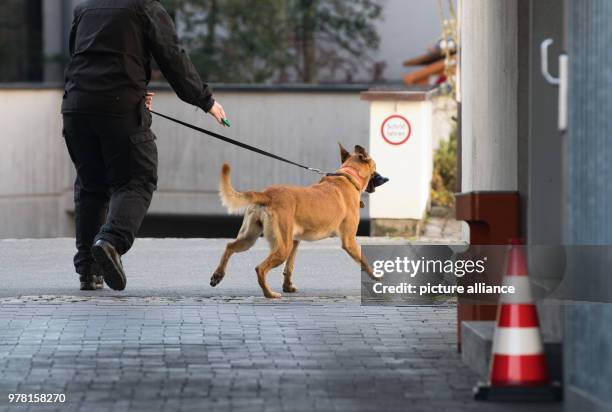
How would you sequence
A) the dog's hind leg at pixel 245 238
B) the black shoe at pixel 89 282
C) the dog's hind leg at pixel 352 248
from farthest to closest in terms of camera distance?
the dog's hind leg at pixel 352 248 < the black shoe at pixel 89 282 < the dog's hind leg at pixel 245 238

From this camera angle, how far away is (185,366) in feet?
23.7

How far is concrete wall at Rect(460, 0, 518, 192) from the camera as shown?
7.43 meters

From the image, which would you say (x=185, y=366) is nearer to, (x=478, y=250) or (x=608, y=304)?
(x=478, y=250)

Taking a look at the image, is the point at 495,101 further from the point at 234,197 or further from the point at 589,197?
the point at 234,197

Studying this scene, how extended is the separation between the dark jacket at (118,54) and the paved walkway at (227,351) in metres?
1.22

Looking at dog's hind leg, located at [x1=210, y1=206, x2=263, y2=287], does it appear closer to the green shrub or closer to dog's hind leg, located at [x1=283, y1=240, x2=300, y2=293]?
dog's hind leg, located at [x1=283, y1=240, x2=300, y2=293]

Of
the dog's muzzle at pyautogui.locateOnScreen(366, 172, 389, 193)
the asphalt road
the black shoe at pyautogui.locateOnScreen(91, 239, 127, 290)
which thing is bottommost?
the asphalt road

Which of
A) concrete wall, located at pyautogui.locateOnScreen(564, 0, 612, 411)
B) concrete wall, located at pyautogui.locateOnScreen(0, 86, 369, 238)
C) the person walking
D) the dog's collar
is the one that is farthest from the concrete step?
concrete wall, located at pyautogui.locateOnScreen(0, 86, 369, 238)

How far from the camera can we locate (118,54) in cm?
970

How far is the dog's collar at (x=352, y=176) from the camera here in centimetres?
1104

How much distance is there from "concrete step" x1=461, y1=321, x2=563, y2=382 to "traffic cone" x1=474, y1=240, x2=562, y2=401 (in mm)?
164

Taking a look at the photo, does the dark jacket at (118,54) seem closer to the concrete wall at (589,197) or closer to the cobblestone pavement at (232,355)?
the cobblestone pavement at (232,355)

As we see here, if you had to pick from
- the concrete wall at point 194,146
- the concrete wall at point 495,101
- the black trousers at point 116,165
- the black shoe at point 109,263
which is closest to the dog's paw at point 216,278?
the black trousers at point 116,165

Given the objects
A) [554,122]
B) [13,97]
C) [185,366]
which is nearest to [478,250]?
[554,122]
